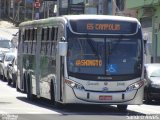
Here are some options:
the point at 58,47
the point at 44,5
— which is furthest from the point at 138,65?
the point at 44,5

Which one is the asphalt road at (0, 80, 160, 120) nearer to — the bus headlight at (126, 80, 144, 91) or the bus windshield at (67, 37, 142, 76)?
the bus headlight at (126, 80, 144, 91)

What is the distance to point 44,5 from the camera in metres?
94.1

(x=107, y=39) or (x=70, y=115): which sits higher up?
(x=107, y=39)

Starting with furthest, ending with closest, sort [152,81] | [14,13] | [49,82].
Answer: [14,13] < [152,81] < [49,82]

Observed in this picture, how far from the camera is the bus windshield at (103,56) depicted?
64.7ft

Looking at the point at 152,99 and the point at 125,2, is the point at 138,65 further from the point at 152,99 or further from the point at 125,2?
the point at 125,2

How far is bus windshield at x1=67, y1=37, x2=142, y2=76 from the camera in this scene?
1972 cm

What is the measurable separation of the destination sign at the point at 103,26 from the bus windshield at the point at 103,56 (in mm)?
262

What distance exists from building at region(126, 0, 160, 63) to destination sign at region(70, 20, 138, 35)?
823 inches

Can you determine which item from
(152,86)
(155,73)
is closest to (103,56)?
(152,86)

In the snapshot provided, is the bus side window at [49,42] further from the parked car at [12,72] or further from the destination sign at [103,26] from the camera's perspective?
the parked car at [12,72]

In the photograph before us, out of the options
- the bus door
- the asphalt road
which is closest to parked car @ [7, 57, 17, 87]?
the asphalt road

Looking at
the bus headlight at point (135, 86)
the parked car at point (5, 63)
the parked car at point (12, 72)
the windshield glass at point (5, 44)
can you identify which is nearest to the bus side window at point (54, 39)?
the bus headlight at point (135, 86)

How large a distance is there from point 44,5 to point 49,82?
73348 millimetres
